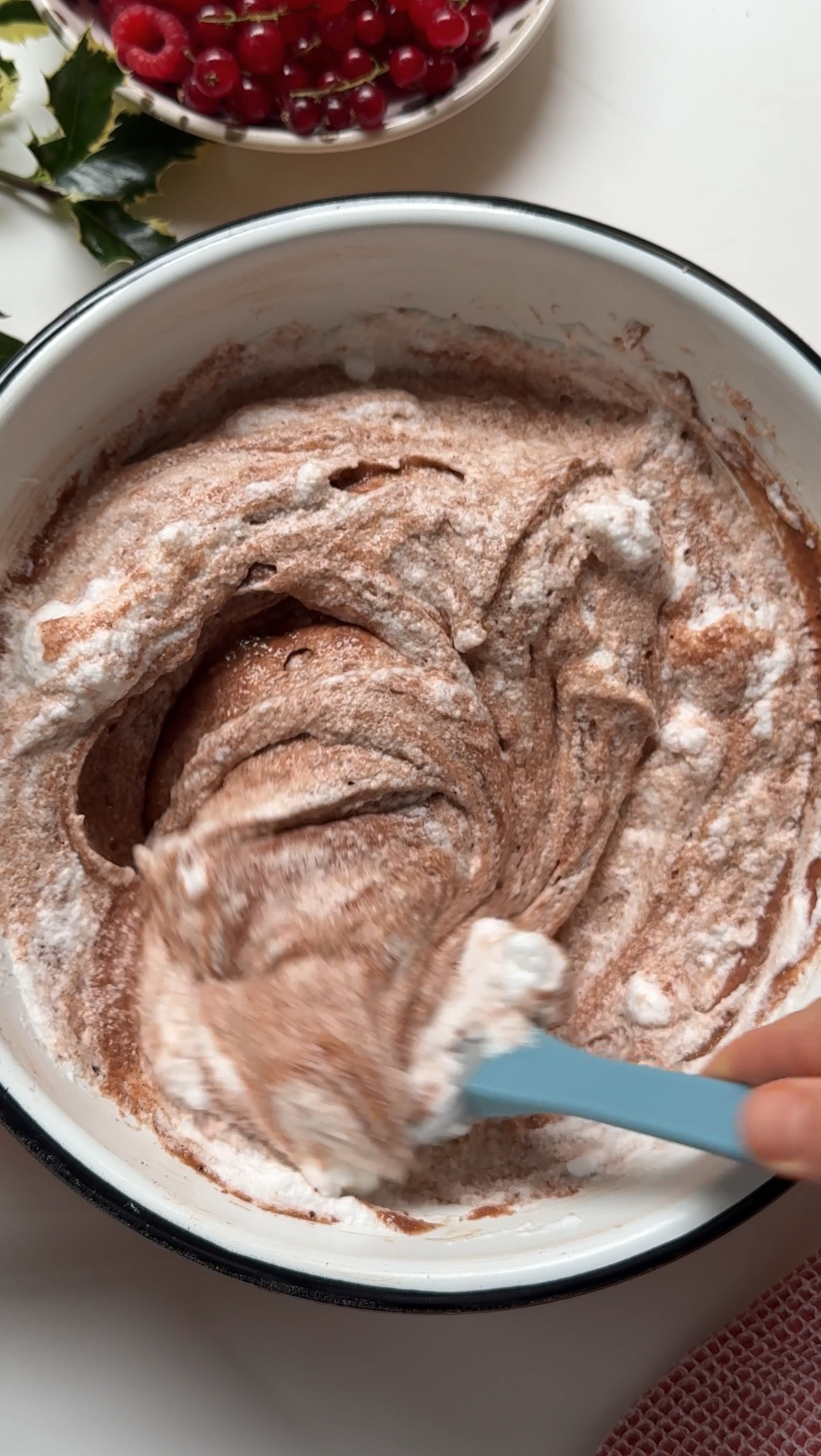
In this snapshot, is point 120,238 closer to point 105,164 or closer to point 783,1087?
point 105,164

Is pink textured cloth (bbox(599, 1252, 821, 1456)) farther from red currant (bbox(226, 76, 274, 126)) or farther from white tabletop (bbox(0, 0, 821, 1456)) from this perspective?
red currant (bbox(226, 76, 274, 126))

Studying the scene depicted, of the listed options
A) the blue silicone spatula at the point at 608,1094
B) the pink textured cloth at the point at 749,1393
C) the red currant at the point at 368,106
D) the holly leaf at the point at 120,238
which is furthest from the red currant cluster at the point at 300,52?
the pink textured cloth at the point at 749,1393

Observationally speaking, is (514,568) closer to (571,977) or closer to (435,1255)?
(571,977)

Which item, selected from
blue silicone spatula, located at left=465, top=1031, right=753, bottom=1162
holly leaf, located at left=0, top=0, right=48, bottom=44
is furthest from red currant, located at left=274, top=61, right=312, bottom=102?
blue silicone spatula, located at left=465, top=1031, right=753, bottom=1162

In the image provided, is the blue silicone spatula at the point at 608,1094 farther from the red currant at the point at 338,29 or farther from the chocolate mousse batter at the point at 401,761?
the red currant at the point at 338,29

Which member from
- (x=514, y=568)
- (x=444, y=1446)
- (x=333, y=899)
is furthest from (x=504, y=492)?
(x=444, y=1446)

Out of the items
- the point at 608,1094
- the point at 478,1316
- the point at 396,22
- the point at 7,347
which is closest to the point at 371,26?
the point at 396,22

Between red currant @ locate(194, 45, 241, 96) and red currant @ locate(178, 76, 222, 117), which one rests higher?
red currant @ locate(194, 45, 241, 96)
